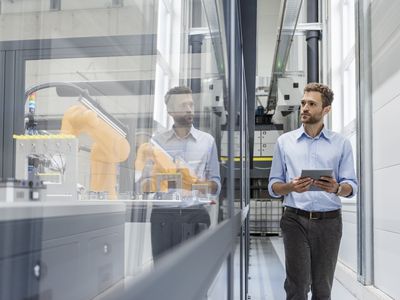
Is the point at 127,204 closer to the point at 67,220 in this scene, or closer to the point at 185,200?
the point at 67,220

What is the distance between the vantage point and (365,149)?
4.23 meters

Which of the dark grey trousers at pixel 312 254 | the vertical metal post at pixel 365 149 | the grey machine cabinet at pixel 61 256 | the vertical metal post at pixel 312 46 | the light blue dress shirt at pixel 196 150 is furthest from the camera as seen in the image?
the vertical metal post at pixel 312 46

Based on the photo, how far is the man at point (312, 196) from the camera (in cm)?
278

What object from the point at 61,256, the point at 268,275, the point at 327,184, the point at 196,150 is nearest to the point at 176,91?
the point at 196,150

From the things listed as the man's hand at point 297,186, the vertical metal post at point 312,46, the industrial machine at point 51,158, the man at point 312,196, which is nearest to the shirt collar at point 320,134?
the man at point 312,196

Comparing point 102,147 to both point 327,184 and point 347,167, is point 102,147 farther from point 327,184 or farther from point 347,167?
point 347,167

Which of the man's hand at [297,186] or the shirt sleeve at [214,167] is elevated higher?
the shirt sleeve at [214,167]

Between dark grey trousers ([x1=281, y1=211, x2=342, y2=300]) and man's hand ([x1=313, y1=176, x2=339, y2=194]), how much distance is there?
0.26 m

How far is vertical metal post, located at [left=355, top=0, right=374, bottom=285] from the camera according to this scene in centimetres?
414

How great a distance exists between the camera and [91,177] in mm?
659

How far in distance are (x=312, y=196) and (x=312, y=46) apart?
483 centimetres

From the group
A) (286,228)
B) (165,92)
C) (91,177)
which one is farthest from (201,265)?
(286,228)

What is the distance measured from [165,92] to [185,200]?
20cm

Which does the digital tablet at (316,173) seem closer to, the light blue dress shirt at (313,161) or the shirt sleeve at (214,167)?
the light blue dress shirt at (313,161)
